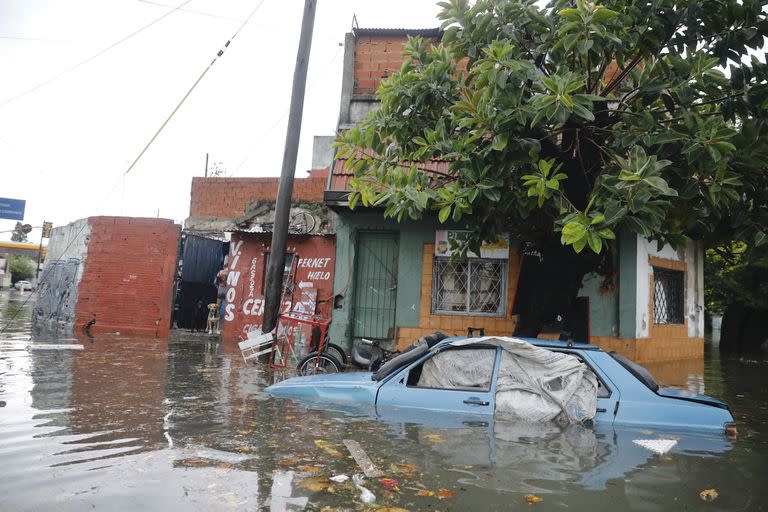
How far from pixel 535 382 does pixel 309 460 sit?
7.55 ft

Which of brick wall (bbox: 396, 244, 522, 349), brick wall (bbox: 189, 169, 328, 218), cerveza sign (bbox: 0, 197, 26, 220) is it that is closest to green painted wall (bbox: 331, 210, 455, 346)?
brick wall (bbox: 396, 244, 522, 349)

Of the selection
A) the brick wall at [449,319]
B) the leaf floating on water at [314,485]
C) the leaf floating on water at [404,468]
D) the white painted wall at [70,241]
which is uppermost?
the white painted wall at [70,241]

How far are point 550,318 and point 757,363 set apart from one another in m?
10.2

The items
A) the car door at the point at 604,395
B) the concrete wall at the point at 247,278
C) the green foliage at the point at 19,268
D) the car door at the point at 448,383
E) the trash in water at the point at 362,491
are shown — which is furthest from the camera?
the green foliage at the point at 19,268

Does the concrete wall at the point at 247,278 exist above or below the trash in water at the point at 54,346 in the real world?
above

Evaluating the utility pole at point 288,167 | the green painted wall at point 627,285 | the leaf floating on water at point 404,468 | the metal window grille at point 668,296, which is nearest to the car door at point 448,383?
the leaf floating on water at point 404,468

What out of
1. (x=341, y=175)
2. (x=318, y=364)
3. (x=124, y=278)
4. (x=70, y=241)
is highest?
(x=341, y=175)

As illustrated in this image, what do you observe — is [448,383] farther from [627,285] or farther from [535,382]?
[627,285]

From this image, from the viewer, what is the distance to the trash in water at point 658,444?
4676mm

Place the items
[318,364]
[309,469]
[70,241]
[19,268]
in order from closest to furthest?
[309,469] < [318,364] < [70,241] < [19,268]

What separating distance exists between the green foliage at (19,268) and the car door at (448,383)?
73146mm

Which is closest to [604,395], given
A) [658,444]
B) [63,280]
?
[658,444]

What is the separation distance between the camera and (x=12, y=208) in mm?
23781

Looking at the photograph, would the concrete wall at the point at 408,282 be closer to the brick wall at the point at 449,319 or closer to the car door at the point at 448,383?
the brick wall at the point at 449,319
